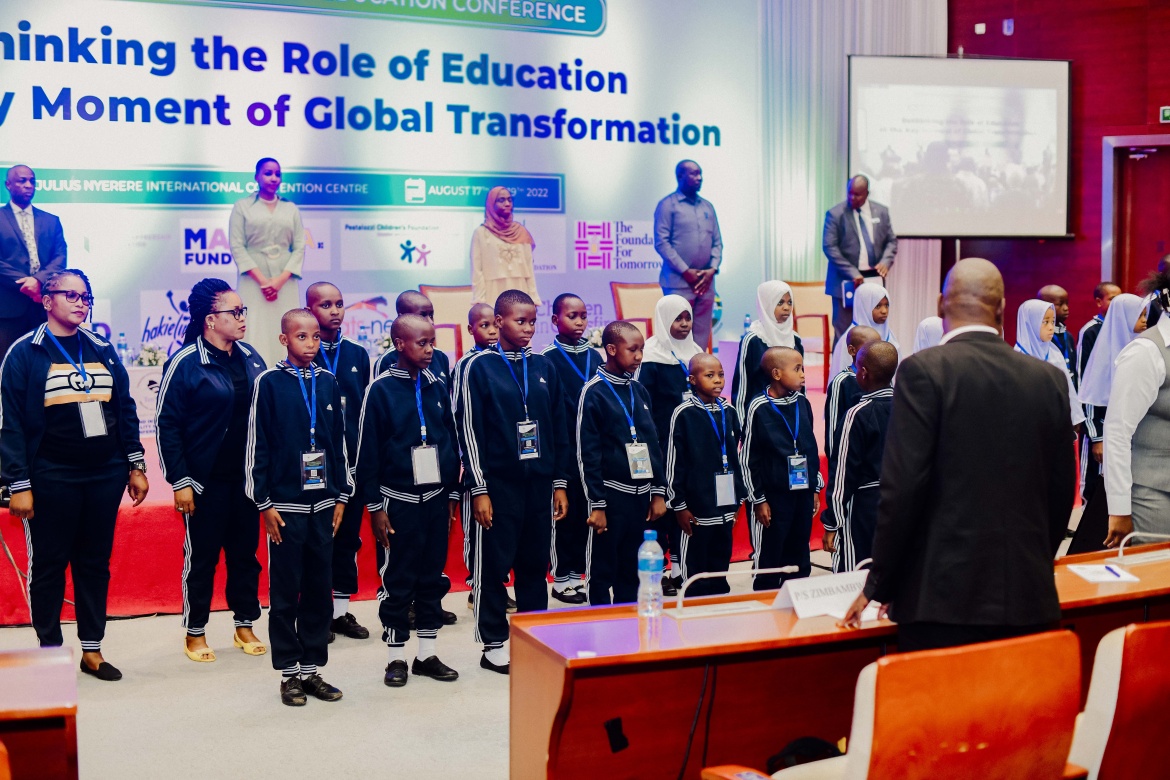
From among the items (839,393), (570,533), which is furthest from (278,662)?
(839,393)

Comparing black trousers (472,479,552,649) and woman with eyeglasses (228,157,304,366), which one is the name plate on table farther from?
woman with eyeglasses (228,157,304,366)

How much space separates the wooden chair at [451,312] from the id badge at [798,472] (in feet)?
13.0

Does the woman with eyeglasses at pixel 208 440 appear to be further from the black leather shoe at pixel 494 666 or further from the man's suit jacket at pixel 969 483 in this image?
the man's suit jacket at pixel 969 483

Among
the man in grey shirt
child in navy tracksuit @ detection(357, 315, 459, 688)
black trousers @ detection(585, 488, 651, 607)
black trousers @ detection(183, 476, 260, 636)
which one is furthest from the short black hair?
the man in grey shirt

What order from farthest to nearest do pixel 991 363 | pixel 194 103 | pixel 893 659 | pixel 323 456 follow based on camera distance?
1. pixel 194 103
2. pixel 323 456
3. pixel 991 363
4. pixel 893 659

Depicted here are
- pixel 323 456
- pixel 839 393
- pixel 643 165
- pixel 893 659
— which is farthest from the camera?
pixel 643 165

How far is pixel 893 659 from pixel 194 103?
7.66 metres

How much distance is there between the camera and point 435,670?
4.88m

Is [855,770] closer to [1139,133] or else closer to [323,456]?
[323,456]

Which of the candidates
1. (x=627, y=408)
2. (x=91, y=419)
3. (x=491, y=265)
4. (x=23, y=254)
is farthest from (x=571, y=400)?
(x=23, y=254)

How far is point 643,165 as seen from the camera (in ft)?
33.9

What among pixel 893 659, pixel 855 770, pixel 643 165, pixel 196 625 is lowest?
pixel 196 625

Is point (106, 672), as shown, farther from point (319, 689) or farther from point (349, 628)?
point (349, 628)

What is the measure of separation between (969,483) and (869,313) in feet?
A: 18.2
